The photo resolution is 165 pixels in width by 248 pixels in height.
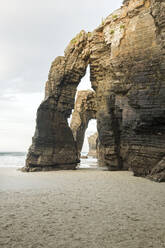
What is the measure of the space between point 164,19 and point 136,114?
5523mm

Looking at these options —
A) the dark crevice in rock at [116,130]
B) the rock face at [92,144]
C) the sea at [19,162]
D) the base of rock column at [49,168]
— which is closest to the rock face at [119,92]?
the dark crevice in rock at [116,130]

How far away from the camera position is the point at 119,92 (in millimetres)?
13094

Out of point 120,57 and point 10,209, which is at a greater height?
point 120,57

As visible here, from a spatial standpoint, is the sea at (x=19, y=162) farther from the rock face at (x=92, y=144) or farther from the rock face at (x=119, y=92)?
the rock face at (x=92, y=144)

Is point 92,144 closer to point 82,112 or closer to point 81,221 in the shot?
point 82,112

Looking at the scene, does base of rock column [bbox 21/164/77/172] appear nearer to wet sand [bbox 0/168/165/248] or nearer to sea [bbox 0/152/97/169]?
sea [bbox 0/152/97/169]

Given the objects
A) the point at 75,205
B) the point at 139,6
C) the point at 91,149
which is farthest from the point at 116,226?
the point at 91,149

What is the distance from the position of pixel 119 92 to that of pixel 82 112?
1761 cm

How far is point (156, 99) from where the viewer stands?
33.8 ft

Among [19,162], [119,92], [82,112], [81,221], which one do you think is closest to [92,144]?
[82,112]

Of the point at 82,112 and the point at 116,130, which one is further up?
the point at 82,112

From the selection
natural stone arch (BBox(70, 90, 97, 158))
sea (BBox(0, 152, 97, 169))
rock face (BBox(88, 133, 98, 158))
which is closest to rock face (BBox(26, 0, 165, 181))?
sea (BBox(0, 152, 97, 169))

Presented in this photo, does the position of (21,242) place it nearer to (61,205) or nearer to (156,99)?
(61,205)

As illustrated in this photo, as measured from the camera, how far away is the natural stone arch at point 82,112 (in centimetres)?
3005
